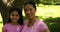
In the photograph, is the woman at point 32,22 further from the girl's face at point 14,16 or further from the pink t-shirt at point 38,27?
the girl's face at point 14,16

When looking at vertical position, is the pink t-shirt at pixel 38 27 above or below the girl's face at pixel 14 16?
below

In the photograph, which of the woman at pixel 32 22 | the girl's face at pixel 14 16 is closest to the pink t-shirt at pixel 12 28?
the girl's face at pixel 14 16

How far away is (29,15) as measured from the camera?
2723 mm

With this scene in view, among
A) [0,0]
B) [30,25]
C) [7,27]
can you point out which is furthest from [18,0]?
[30,25]

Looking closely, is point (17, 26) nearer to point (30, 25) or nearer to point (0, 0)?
point (30, 25)

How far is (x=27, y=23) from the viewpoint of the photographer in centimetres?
287

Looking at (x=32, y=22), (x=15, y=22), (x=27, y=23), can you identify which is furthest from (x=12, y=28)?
(x=32, y=22)

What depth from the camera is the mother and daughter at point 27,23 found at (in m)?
2.73

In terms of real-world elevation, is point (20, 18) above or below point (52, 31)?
above

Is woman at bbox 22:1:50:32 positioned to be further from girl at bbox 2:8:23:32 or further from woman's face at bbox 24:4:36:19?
girl at bbox 2:8:23:32

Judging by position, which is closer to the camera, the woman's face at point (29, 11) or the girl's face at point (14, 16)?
the woman's face at point (29, 11)

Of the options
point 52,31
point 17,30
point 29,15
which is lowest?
point 52,31

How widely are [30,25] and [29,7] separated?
0.75 feet

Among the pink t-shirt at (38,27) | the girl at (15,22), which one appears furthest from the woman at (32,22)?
the girl at (15,22)
